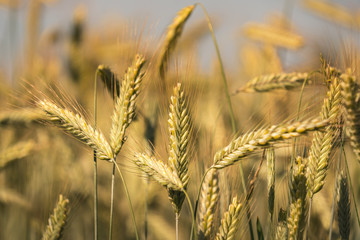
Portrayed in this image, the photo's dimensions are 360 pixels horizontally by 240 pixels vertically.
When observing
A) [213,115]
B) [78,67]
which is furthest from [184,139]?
[78,67]

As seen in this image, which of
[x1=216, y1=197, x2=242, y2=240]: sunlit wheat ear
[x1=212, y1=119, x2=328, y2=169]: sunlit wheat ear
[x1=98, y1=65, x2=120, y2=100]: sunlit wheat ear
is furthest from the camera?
[x1=98, y1=65, x2=120, y2=100]: sunlit wheat ear

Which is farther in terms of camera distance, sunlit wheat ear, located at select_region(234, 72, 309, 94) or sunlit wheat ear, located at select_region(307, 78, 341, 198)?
sunlit wheat ear, located at select_region(234, 72, 309, 94)

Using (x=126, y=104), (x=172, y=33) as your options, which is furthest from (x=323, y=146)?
(x=172, y=33)

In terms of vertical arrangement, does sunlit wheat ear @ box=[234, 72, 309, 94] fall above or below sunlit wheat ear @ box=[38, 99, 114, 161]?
above

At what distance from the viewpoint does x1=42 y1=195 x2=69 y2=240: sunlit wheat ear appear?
1.02 meters

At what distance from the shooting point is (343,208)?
1.01 m

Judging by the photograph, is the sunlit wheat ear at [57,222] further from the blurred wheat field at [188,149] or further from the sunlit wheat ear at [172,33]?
the sunlit wheat ear at [172,33]

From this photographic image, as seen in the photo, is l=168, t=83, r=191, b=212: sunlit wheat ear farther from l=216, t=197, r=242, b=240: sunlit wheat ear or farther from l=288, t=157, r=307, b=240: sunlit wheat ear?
l=288, t=157, r=307, b=240: sunlit wheat ear

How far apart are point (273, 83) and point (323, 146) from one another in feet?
1.50

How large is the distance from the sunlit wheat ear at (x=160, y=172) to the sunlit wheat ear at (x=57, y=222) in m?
0.30

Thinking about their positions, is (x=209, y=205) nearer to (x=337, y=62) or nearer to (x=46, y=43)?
(x=337, y=62)

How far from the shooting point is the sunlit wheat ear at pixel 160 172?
83 cm

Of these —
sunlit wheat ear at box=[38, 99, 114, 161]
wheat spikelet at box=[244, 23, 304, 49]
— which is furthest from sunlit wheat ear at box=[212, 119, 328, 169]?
A: wheat spikelet at box=[244, 23, 304, 49]

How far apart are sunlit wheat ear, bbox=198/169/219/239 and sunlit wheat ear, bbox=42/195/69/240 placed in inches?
15.6
